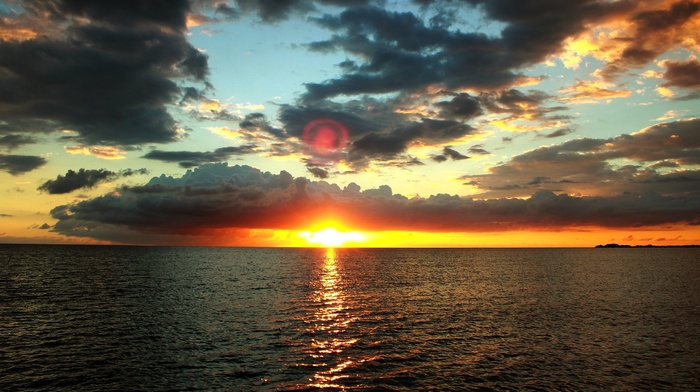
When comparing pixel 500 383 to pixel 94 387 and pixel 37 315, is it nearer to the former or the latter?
pixel 94 387

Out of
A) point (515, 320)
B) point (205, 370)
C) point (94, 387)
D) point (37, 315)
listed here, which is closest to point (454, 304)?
point (515, 320)

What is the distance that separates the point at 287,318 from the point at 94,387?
28669 millimetres

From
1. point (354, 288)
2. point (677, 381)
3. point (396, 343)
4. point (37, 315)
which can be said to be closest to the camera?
point (677, 381)

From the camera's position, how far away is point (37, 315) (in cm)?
5578

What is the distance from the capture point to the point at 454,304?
70.4m

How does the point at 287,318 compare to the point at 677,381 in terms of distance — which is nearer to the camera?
the point at 677,381

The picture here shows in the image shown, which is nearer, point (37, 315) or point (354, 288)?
point (37, 315)

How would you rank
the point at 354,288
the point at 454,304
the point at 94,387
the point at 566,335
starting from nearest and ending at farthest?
the point at 94,387 → the point at 566,335 → the point at 454,304 → the point at 354,288

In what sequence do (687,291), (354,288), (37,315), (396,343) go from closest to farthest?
(396,343) < (37,315) < (687,291) < (354,288)

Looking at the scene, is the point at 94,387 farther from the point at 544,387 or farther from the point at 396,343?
the point at 544,387

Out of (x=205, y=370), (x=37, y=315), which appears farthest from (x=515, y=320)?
(x=37, y=315)

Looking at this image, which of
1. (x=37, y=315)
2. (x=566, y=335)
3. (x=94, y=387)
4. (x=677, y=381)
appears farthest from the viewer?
(x=37, y=315)

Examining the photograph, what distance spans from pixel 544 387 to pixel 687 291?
82.3 meters

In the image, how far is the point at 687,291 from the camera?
90.1m
